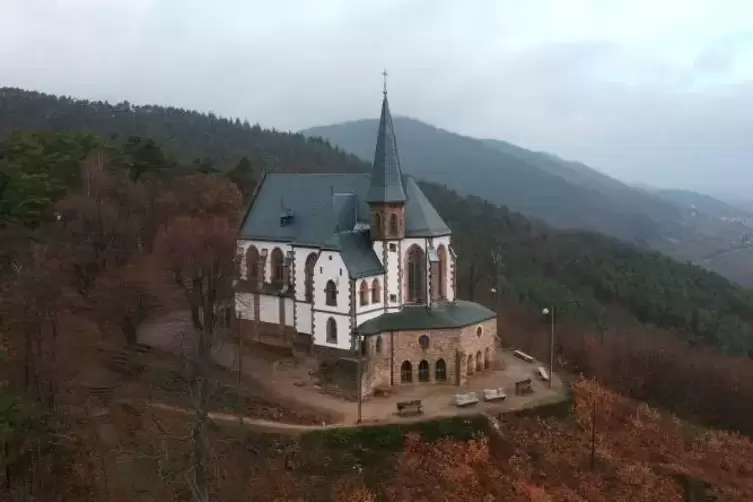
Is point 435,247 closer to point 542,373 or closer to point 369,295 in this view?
point 369,295

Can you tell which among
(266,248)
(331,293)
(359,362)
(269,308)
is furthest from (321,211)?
(359,362)

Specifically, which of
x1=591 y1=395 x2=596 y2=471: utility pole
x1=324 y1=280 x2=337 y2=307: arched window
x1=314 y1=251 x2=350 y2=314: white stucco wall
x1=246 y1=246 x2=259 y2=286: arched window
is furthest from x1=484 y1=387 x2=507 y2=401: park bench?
x1=246 y1=246 x2=259 y2=286: arched window

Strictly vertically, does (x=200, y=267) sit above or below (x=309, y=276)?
above

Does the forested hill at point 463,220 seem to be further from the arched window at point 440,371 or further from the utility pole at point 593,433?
the utility pole at point 593,433

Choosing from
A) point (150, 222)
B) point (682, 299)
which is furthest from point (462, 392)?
point (682, 299)

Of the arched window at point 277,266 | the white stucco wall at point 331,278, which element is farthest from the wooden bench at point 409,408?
the arched window at point 277,266

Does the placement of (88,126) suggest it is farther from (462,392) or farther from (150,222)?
(462,392)
